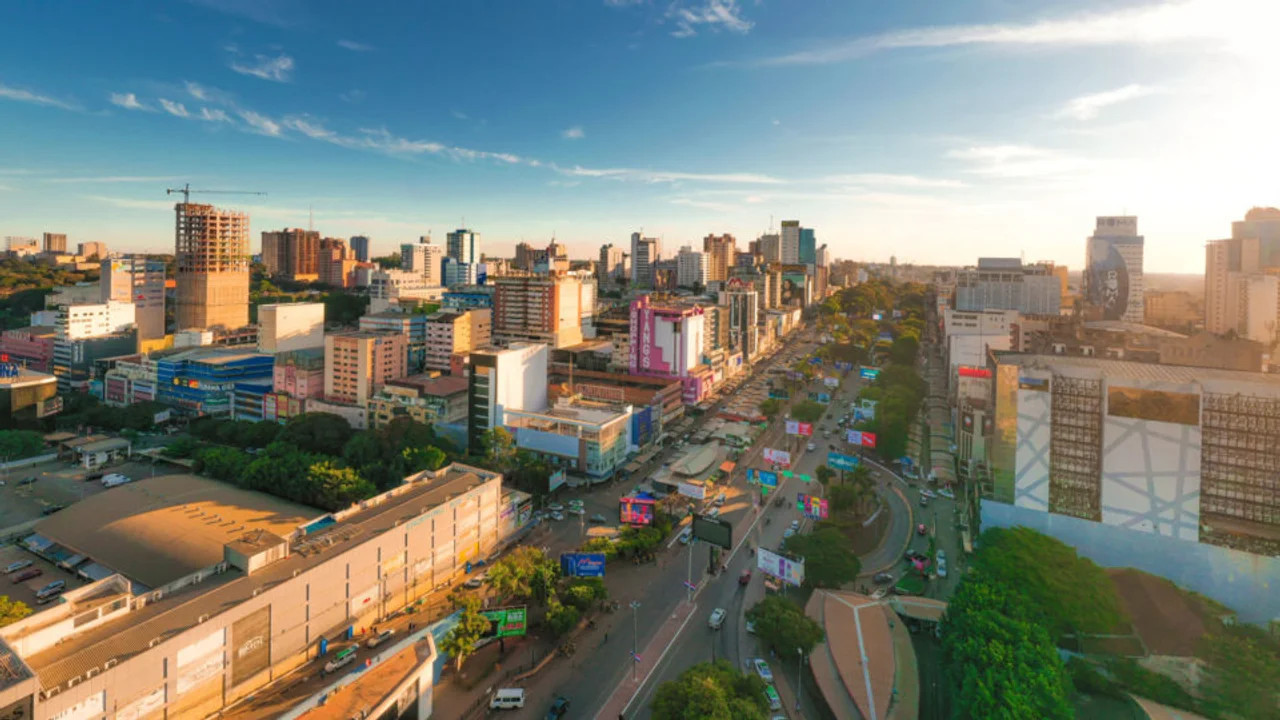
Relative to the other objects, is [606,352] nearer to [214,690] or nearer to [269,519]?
[269,519]

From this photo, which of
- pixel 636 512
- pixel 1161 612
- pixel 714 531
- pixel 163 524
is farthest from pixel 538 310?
pixel 1161 612

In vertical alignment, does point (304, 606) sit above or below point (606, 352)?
below

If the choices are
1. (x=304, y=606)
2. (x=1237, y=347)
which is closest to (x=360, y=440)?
(x=304, y=606)

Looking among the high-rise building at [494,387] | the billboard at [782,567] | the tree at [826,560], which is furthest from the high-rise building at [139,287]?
the tree at [826,560]

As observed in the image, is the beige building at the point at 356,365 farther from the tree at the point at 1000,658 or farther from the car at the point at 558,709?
the tree at the point at 1000,658

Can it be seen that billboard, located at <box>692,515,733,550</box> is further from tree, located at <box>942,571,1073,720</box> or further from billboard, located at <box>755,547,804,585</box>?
tree, located at <box>942,571,1073,720</box>

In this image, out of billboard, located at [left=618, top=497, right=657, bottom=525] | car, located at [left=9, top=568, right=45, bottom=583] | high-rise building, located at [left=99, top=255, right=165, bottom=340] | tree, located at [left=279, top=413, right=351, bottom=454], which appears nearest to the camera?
car, located at [left=9, top=568, right=45, bottom=583]

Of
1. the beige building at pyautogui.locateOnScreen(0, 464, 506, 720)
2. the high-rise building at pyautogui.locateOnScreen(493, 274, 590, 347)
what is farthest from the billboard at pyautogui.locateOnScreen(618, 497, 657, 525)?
the high-rise building at pyautogui.locateOnScreen(493, 274, 590, 347)
